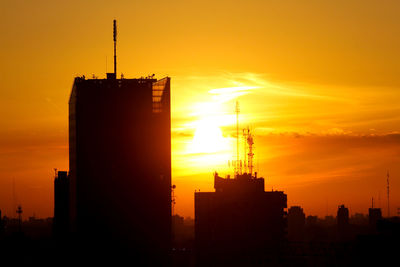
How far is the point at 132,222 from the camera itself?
187m

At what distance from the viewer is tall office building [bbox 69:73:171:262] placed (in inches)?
7308

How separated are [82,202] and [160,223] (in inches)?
677

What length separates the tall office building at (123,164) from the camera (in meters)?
186

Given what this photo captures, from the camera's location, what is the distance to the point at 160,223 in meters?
186

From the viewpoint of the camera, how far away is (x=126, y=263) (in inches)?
7377

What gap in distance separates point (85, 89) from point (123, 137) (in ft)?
43.6

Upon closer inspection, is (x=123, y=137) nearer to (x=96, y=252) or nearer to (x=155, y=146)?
(x=155, y=146)

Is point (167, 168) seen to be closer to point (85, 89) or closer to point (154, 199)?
point (154, 199)

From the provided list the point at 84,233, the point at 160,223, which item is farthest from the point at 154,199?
the point at 84,233

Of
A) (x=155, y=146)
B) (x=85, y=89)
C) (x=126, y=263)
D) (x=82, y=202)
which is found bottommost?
(x=126, y=263)

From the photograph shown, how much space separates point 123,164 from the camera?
19000 cm

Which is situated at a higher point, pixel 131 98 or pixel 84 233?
pixel 131 98

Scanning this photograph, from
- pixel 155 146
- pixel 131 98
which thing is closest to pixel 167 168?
pixel 155 146

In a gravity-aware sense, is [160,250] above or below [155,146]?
below
